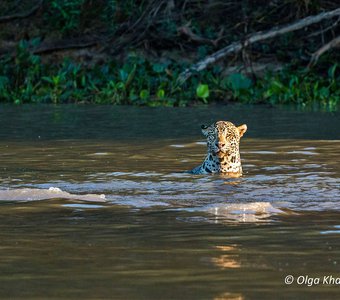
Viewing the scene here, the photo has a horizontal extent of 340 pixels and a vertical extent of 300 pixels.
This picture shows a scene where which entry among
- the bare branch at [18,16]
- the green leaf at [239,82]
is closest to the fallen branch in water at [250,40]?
the green leaf at [239,82]

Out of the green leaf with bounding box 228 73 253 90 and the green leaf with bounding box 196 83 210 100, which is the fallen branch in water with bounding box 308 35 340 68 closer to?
the green leaf with bounding box 228 73 253 90

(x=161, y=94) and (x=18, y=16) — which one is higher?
(x=18, y=16)

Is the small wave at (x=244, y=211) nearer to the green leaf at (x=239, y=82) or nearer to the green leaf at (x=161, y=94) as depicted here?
the green leaf at (x=161, y=94)

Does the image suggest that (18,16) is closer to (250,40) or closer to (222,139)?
(250,40)

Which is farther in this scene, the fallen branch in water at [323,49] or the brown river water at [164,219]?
the fallen branch in water at [323,49]

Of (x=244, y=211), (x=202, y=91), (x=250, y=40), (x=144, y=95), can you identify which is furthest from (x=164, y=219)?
(x=250, y=40)

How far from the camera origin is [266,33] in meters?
21.3

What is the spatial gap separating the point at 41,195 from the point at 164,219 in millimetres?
1458

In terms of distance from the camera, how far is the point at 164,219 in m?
7.44

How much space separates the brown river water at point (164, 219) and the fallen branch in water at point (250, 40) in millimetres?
6876

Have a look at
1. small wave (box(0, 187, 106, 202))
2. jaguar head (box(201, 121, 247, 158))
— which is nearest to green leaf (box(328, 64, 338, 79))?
jaguar head (box(201, 121, 247, 158))

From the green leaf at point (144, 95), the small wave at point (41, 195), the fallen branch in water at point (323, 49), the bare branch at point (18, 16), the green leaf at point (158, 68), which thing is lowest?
the small wave at point (41, 195)

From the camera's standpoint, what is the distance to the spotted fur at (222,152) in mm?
10484

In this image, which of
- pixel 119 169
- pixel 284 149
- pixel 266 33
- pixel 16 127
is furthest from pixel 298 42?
pixel 119 169
